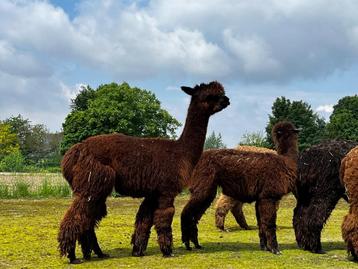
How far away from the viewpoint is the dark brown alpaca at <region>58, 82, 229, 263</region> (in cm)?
912

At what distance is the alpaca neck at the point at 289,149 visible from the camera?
36.3ft

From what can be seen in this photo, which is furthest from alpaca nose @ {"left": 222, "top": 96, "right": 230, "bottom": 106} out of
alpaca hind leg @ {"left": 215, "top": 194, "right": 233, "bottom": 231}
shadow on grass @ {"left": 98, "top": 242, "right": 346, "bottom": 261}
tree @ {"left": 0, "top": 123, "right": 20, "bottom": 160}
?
tree @ {"left": 0, "top": 123, "right": 20, "bottom": 160}

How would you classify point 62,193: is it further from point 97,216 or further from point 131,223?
point 97,216

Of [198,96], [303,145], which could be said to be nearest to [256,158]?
[198,96]

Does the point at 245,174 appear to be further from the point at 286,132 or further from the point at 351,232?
the point at 351,232

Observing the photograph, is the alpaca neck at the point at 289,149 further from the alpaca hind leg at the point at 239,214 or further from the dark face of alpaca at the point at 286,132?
the alpaca hind leg at the point at 239,214

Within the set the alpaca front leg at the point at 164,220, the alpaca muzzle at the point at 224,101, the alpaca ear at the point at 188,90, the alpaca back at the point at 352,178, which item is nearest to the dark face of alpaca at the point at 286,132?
the alpaca muzzle at the point at 224,101

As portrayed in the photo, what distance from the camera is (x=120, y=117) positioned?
197ft

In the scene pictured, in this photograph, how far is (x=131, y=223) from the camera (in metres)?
15.6

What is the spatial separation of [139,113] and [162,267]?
5289 cm

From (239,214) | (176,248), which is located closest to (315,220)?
(176,248)

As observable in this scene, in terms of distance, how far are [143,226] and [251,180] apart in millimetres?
2288

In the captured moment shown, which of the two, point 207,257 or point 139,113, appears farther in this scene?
point 139,113

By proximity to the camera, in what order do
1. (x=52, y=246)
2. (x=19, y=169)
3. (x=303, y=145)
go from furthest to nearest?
(x=303, y=145)
(x=19, y=169)
(x=52, y=246)
